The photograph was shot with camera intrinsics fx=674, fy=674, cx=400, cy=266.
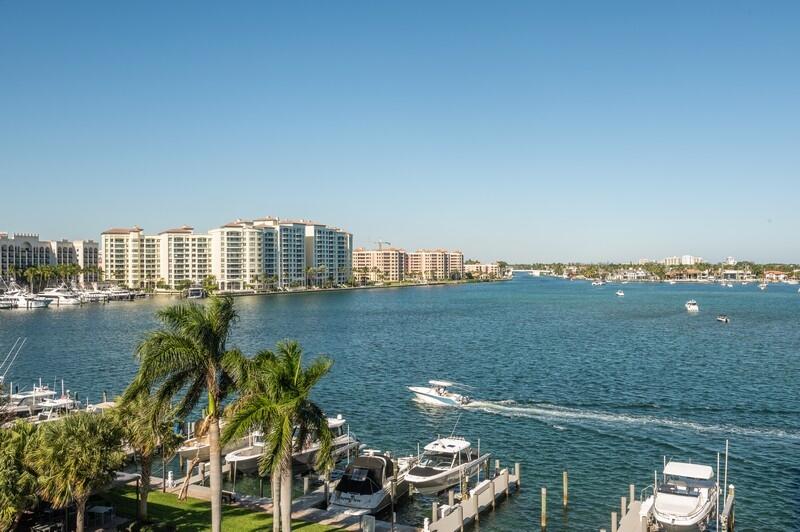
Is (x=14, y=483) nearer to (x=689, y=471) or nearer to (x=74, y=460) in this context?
(x=74, y=460)

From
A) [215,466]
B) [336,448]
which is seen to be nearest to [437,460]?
[336,448]

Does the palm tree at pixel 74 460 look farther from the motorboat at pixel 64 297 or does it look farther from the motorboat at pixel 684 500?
the motorboat at pixel 64 297

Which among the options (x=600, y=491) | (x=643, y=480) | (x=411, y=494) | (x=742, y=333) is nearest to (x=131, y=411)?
(x=411, y=494)

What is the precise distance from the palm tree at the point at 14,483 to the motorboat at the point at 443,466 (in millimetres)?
16342

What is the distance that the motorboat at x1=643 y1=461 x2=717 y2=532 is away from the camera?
24.4m

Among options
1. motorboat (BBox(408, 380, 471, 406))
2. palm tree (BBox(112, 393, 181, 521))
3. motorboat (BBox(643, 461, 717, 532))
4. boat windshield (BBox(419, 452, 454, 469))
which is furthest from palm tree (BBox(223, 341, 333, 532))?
motorboat (BBox(408, 380, 471, 406))

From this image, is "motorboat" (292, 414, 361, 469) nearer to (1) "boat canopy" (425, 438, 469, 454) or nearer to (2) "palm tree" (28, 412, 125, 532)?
(1) "boat canopy" (425, 438, 469, 454)

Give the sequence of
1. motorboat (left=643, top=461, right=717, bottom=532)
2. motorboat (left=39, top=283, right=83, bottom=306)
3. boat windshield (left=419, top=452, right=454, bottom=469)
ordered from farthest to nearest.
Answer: motorboat (left=39, top=283, right=83, bottom=306) < boat windshield (left=419, top=452, right=454, bottom=469) < motorboat (left=643, top=461, right=717, bottom=532)

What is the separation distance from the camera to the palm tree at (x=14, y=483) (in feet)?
59.7

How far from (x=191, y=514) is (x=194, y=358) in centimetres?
813

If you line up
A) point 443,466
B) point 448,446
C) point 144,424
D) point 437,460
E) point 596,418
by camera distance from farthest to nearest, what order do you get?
point 596,418 < point 448,446 < point 437,460 < point 443,466 < point 144,424

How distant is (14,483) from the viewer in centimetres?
1858

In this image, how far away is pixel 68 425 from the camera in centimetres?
1933

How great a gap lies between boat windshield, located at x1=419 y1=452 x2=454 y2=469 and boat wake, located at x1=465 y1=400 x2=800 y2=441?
1389cm
